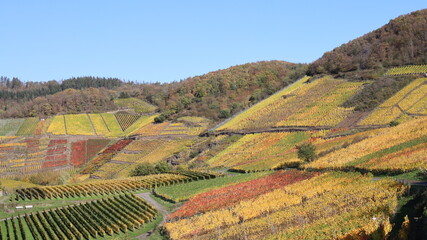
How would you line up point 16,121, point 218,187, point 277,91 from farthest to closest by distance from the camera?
point 16,121 → point 277,91 → point 218,187

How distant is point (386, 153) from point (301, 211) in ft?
50.6

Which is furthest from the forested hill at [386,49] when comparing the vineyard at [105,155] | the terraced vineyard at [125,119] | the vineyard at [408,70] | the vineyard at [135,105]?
the vineyard at [135,105]

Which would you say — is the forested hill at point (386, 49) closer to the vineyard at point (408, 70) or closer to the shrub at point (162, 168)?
the vineyard at point (408, 70)

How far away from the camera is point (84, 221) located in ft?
142

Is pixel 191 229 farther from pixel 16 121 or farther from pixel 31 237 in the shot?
pixel 16 121

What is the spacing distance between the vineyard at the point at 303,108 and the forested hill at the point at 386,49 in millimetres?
5735

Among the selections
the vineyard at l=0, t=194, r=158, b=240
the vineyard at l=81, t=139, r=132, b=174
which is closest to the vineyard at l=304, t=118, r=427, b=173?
the vineyard at l=0, t=194, r=158, b=240

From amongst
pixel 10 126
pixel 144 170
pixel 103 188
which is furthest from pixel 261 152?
pixel 10 126

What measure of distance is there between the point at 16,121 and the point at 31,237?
108442mm

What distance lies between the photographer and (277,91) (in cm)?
11200

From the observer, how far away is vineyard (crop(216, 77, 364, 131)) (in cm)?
7731

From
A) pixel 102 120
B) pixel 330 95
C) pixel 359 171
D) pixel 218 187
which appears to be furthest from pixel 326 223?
pixel 102 120

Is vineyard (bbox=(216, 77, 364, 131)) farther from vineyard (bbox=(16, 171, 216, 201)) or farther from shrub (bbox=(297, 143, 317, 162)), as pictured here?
vineyard (bbox=(16, 171, 216, 201))

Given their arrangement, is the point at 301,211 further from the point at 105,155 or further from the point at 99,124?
the point at 99,124
